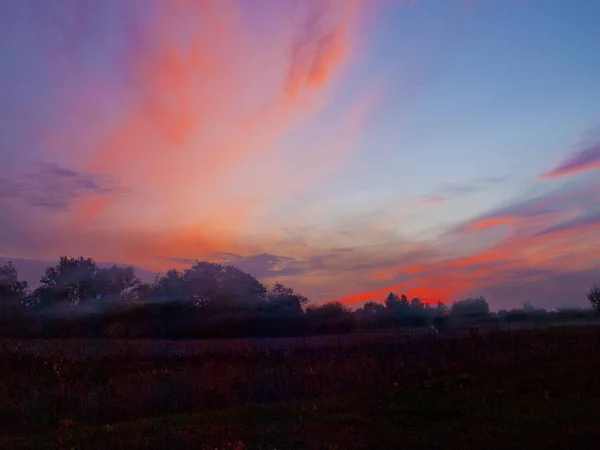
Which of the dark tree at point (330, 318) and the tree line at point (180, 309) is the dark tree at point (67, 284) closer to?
the tree line at point (180, 309)

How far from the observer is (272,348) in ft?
98.0

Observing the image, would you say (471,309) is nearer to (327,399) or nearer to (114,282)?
(114,282)

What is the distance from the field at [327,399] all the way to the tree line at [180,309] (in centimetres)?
2415

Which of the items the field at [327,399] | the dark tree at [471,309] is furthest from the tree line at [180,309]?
the field at [327,399]

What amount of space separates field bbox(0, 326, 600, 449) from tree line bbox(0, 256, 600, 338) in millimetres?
24151

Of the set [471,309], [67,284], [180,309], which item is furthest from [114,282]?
[471,309]

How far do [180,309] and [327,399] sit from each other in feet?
144

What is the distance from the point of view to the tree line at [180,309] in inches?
1998

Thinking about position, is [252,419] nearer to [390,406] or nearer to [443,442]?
[390,406]

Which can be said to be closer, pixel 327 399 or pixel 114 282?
pixel 327 399

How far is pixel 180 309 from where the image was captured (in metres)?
57.3

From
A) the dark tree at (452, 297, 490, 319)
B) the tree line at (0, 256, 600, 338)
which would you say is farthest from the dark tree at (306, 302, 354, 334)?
the dark tree at (452, 297, 490, 319)

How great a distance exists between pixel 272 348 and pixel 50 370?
10435 mm

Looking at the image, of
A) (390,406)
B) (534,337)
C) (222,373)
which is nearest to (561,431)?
(390,406)
